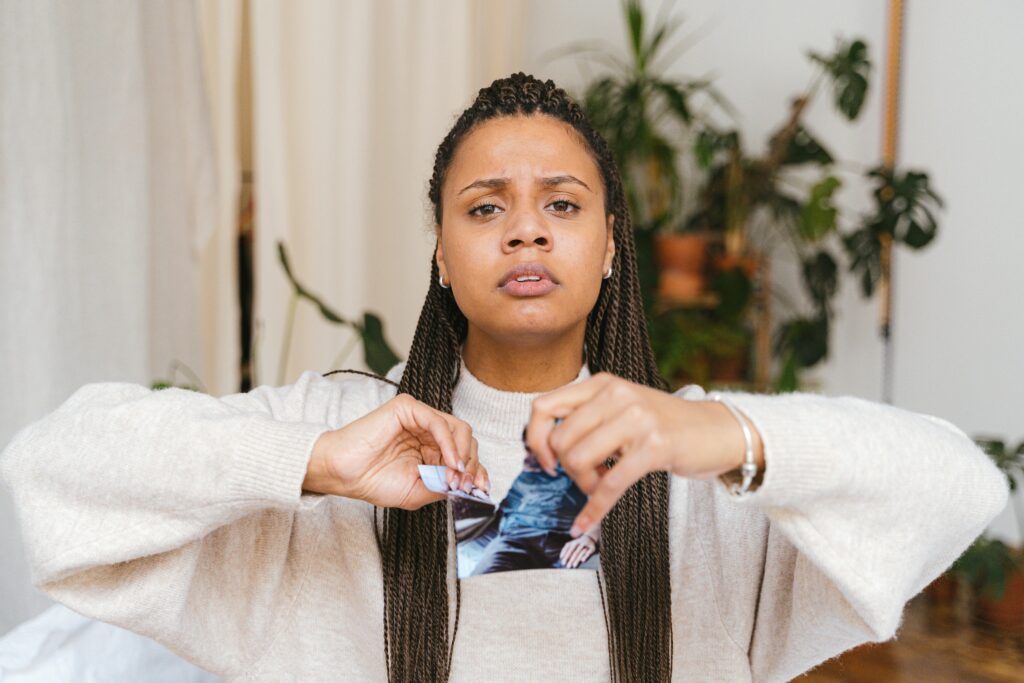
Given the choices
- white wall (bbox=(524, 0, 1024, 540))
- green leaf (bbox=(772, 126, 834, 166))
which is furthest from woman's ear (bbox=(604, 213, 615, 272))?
white wall (bbox=(524, 0, 1024, 540))

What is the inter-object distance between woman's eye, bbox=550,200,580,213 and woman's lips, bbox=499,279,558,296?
0.43 feet

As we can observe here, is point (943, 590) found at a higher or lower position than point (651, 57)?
lower

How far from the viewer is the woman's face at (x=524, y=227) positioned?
3.86 feet

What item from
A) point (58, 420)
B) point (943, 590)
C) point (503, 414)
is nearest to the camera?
point (58, 420)

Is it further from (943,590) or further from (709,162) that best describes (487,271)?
(943,590)

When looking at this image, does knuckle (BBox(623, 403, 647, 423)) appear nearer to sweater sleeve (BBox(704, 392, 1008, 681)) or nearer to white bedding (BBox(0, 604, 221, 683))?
sweater sleeve (BBox(704, 392, 1008, 681))

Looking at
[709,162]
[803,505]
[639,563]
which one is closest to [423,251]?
[709,162]

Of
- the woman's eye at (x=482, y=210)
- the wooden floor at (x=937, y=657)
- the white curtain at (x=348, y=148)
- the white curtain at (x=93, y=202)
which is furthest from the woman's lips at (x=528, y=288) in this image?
the wooden floor at (x=937, y=657)

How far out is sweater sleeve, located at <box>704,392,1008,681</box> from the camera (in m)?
0.85

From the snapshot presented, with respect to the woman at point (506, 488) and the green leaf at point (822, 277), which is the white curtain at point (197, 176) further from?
the green leaf at point (822, 277)

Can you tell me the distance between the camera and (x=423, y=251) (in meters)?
3.21

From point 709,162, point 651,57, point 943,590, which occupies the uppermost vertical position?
point 651,57

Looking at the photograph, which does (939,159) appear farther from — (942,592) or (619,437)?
(619,437)

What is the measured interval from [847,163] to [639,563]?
102 inches
